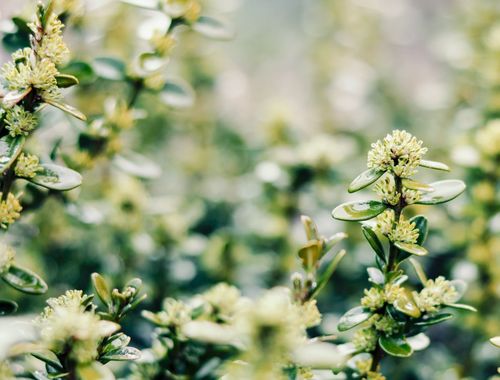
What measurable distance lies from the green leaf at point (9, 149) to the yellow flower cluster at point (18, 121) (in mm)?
10

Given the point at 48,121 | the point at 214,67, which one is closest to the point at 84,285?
the point at 48,121

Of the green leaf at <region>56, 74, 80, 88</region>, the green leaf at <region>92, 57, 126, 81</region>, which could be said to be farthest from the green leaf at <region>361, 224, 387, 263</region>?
the green leaf at <region>92, 57, 126, 81</region>

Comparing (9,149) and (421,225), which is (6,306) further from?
(421,225)

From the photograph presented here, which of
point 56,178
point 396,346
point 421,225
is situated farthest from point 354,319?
point 56,178

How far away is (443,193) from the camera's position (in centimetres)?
80

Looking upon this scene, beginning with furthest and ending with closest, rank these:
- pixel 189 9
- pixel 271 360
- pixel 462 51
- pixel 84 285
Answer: pixel 462 51
pixel 84 285
pixel 189 9
pixel 271 360

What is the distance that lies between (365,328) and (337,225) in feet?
2.03

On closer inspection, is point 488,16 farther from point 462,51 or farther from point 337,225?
point 337,225

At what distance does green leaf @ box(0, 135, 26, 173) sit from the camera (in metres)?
0.76

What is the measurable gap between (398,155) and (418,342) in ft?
0.93

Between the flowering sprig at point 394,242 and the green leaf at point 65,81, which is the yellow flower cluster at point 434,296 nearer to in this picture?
the flowering sprig at point 394,242

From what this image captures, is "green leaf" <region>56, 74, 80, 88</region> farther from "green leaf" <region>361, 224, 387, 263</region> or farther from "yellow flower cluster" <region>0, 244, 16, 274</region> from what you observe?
"green leaf" <region>361, 224, 387, 263</region>

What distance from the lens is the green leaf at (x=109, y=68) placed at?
1.11 meters

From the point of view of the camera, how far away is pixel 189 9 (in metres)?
1.06
